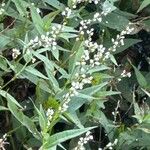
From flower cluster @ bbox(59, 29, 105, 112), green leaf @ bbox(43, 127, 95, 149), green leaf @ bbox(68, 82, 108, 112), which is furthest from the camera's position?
green leaf @ bbox(68, 82, 108, 112)

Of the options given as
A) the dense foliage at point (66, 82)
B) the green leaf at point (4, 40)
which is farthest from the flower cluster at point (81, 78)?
the green leaf at point (4, 40)

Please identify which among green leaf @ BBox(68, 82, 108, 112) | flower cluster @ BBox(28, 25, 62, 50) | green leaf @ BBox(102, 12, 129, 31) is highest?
flower cluster @ BBox(28, 25, 62, 50)

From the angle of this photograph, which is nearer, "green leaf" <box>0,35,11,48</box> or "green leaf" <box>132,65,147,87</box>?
"green leaf" <box>0,35,11,48</box>

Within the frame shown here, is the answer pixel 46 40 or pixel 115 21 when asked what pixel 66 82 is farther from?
pixel 115 21

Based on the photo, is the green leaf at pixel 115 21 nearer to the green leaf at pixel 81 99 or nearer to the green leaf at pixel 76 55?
the green leaf at pixel 76 55

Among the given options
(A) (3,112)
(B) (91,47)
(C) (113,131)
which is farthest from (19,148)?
(B) (91,47)

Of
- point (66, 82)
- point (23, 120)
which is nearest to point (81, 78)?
point (66, 82)

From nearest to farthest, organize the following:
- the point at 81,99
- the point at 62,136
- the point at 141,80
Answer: the point at 62,136
the point at 81,99
the point at 141,80

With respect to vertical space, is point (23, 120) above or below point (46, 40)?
below

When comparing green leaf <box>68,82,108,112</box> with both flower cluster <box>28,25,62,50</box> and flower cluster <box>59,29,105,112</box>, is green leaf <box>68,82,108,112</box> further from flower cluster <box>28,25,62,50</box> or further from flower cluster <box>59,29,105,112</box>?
flower cluster <box>28,25,62,50</box>

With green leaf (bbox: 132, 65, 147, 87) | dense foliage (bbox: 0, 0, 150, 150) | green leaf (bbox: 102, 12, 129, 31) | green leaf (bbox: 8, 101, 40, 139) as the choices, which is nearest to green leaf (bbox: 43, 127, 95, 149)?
dense foliage (bbox: 0, 0, 150, 150)
